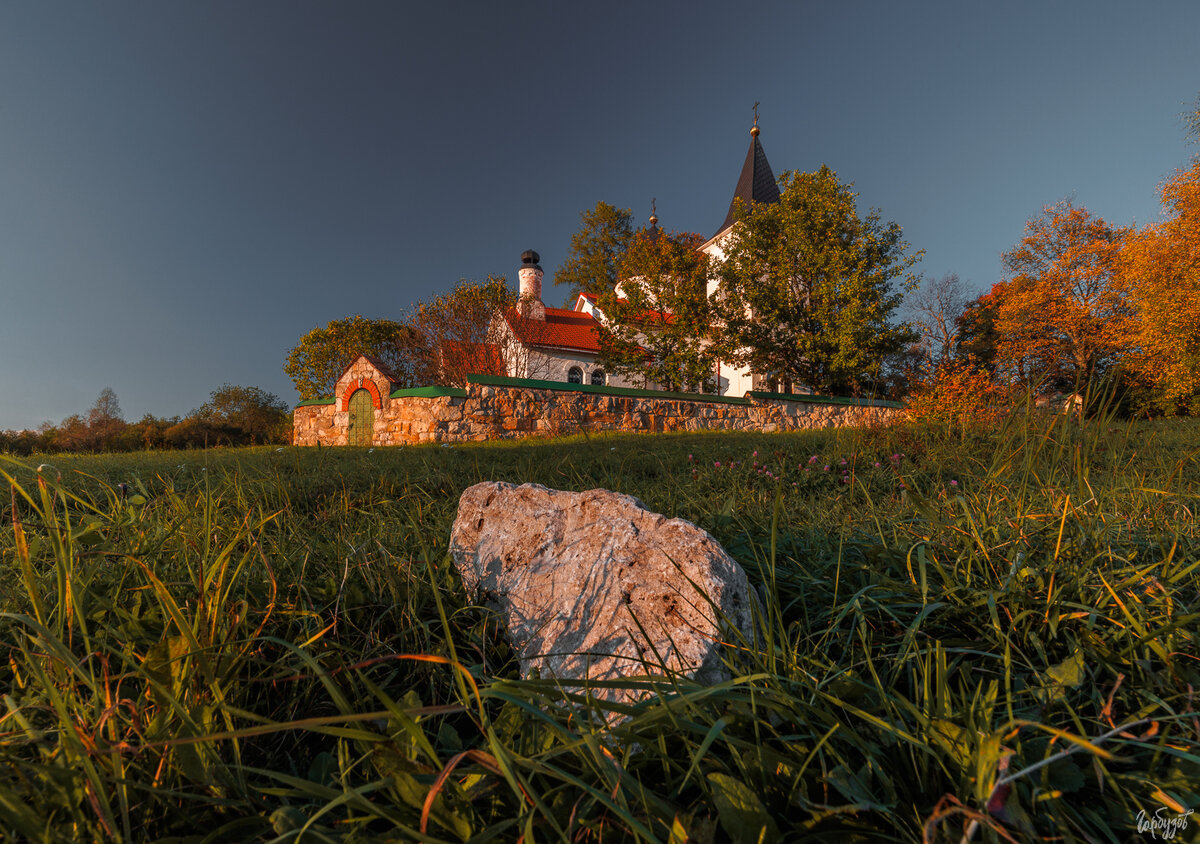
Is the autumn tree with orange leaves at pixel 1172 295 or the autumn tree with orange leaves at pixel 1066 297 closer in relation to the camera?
the autumn tree with orange leaves at pixel 1172 295

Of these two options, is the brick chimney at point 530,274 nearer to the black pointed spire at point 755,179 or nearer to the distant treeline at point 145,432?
the black pointed spire at point 755,179

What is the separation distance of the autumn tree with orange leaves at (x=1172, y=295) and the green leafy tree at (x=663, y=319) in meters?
14.9

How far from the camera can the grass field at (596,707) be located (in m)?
0.75

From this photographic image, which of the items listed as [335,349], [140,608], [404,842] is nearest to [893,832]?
[404,842]

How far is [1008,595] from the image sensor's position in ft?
4.38

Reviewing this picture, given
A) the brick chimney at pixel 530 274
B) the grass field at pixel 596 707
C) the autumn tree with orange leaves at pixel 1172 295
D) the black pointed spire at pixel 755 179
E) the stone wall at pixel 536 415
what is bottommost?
the grass field at pixel 596 707

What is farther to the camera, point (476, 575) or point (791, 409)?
point (791, 409)

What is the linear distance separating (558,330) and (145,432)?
57.4 feet

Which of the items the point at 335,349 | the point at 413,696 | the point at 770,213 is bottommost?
the point at 413,696

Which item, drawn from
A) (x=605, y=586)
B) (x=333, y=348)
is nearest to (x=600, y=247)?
(x=333, y=348)

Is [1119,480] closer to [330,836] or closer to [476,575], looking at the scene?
[476,575]

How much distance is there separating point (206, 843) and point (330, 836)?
199 mm

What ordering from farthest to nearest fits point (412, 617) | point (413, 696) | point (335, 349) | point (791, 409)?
point (335, 349)
point (791, 409)
point (412, 617)
point (413, 696)

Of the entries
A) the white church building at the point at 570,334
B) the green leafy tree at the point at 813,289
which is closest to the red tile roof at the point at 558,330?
the white church building at the point at 570,334
